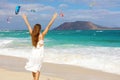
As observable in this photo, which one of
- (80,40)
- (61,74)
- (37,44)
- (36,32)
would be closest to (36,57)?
(37,44)

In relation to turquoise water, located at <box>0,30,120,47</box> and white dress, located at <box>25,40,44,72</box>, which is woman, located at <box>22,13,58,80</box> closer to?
white dress, located at <box>25,40,44,72</box>

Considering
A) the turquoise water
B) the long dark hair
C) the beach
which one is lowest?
the turquoise water

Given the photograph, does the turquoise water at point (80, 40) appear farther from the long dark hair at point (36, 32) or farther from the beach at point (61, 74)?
Result: the long dark hair at point (36, 32)

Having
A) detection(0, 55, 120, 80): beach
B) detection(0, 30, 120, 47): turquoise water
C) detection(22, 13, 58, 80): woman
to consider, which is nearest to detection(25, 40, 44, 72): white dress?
detection(22, 13, 58, 80): woman

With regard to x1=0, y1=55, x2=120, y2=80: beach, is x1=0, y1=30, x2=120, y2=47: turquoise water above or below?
below

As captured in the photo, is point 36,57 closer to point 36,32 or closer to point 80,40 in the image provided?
point 36,32

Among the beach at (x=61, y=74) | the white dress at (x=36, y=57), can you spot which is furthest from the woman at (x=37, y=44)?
the beach at (x=61, y=74)

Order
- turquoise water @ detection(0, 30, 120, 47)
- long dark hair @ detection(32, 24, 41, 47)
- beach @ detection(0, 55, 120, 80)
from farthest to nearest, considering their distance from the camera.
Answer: turquoise water @ detection(0, 30, 120, 47), beach @ detection(0, 55, 120, 80), long dark hair @ detection(32, 24, 41, 47)

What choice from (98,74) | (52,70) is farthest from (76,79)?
(52,70)

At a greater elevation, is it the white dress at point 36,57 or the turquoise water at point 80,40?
the white dress at point 36,57

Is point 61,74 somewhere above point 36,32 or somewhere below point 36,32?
below

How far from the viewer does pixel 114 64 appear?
1209 centimetres

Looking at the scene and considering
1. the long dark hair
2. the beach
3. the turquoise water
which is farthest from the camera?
the turquoise water

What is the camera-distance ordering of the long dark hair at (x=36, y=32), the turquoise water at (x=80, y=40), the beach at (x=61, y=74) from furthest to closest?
the turquoise water at (x=80, y=40) < the beach at (x=61, y=74) < the long dark hair at (x=36, y=32)
